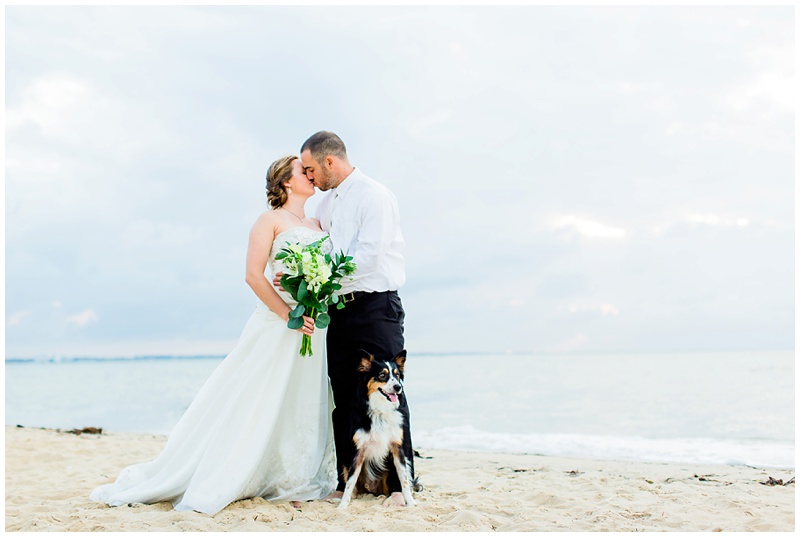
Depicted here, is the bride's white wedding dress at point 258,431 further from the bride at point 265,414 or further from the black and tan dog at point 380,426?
the black and tan dog at point 380,426

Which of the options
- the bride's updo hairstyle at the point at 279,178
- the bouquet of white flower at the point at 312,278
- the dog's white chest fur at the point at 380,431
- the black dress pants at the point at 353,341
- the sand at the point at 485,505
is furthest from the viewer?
the bride's updo hairstyle at the point at 279,178

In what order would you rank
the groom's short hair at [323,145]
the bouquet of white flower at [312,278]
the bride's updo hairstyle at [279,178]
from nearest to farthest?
1. the bouquet of white flower at [312,278]
2. the groom's short hair at [323,145]
3. the bride's updo hairstyle at [279,178]

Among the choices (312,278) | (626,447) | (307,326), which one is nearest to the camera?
(312,278)

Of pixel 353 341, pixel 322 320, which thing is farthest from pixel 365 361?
pixel 322 320

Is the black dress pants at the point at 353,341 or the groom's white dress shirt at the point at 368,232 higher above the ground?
the groom's white dress shirt at the point at 368,232

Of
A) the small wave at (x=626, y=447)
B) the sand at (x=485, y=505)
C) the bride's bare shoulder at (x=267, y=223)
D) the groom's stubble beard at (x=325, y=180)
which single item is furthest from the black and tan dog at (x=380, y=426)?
the small wave at (x=626, y=447)

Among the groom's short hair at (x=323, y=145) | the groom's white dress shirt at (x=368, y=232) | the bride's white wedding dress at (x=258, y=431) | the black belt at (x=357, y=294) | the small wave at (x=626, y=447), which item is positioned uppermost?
the groom's short hair at (x=323, y=145)

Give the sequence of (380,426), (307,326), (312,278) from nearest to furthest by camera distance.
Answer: (312,278) → (380,426) → (307,326)

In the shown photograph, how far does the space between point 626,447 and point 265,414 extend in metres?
7.10

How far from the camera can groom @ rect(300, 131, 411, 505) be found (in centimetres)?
446

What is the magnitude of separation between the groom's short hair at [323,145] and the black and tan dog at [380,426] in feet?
4.54

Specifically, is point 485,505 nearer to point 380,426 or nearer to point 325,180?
point 380,426

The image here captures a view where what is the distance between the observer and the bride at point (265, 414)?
14.9 feet

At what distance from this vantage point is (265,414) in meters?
4.61
